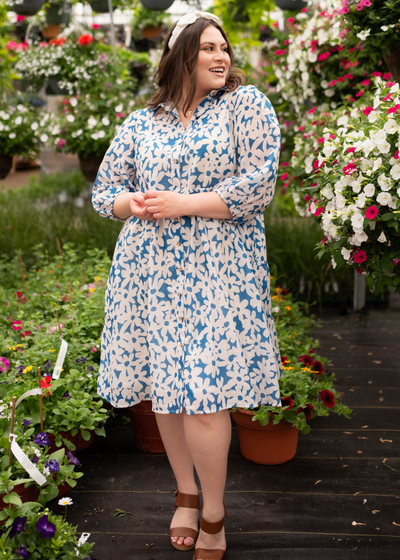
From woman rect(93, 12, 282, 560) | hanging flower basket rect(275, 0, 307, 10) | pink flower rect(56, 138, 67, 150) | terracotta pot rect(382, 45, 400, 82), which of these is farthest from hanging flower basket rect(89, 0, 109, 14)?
woman rect(93, 12, 282, 560)

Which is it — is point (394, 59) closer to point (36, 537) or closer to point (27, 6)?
point (36, 537)

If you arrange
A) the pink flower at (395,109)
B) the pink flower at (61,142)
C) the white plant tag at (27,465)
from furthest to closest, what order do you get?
1. the pink flower at (61,142)
2. the pink flower at (395,109)
3. the white plant tag at (27,465)

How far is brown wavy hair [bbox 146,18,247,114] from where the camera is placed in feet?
4.77

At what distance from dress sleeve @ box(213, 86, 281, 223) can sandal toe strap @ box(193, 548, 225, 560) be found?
36.1 inches

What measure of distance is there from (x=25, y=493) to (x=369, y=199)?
1.26 m

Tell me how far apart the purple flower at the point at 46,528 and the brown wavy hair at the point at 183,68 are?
1.13m

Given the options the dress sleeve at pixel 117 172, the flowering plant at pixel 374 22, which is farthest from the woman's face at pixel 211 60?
the flowering plant at pixel 374 22

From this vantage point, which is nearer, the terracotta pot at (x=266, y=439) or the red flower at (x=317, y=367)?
the terracotta pot at (x=266, y=439)

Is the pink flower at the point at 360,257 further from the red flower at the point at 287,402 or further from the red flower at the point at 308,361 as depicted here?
the red flower at the point at 308,361

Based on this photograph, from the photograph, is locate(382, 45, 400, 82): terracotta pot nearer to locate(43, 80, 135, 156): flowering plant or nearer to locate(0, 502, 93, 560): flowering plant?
locate(43, 80, 135, 156): flowering plant

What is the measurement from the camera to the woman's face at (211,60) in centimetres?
145

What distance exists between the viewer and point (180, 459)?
5.38ft

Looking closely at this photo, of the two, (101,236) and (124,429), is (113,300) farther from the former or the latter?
(101,236)

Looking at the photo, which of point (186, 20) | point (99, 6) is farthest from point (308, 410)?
point (99, 6)
